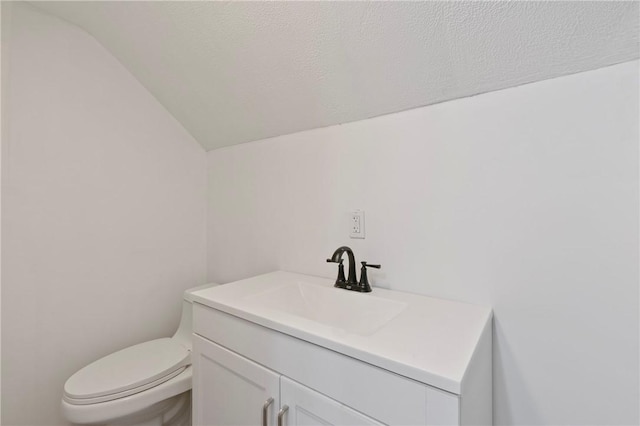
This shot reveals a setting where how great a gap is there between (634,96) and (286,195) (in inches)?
46.8

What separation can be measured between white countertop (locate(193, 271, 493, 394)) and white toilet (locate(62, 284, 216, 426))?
0.47 m

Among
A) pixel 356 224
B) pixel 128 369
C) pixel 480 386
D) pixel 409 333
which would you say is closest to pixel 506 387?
pixel 480 386

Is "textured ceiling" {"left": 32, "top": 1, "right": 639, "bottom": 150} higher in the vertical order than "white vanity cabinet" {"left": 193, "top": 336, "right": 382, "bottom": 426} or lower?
higher

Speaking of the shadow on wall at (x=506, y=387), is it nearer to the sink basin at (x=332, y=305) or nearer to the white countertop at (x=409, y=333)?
the white countertop at (x=409, y=333)

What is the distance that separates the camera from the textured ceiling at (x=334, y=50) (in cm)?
70

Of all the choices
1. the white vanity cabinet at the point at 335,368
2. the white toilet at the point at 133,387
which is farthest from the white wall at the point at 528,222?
the white toilet at the point at 133,387

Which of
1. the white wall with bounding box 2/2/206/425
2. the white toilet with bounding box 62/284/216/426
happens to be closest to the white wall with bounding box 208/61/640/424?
the white toilet with bounding box 62/284/216/426

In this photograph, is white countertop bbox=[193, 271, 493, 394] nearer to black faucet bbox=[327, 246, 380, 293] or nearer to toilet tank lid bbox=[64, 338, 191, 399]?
black faucet bbox=[327, 246, 380, 293]

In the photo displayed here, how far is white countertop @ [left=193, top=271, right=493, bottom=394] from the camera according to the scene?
0.54 metres

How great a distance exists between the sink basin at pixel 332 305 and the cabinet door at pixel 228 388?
0.63 feet

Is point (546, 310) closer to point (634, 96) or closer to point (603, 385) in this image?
point (603, 385)

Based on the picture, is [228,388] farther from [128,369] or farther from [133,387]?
[128,369]

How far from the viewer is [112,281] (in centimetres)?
141

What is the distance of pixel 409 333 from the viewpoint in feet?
2.22
